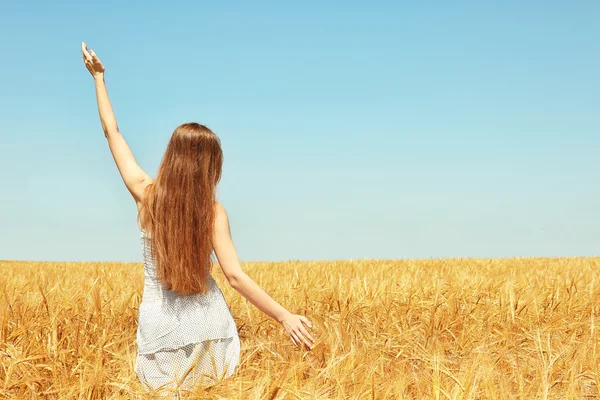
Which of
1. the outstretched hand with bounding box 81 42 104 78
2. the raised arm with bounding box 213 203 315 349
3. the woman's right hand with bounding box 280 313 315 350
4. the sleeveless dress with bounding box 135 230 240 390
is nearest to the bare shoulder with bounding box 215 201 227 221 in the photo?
A: the raised arm with bounding box 213 203 315 349

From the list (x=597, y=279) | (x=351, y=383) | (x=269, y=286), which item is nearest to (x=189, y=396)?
(x=351, y=383)

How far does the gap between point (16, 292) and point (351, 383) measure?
3628 mm

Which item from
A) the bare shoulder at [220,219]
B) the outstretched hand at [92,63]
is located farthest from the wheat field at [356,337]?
the outstretched hand at [92,63]

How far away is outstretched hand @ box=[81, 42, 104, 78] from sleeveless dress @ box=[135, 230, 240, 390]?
3.73ft

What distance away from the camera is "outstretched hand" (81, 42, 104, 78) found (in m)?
3.38

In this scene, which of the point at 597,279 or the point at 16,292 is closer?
the point at 16,292

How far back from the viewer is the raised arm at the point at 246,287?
2578 millimetres

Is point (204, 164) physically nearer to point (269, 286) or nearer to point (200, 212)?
point (200, 212)

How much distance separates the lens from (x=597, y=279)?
5.71 meters

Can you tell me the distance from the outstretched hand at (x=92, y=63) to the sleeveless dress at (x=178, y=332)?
1138mm

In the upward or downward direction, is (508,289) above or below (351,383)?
above

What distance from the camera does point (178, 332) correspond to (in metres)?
2.81

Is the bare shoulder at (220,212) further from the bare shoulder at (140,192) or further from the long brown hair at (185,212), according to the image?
the bare shoulder at (140,192)

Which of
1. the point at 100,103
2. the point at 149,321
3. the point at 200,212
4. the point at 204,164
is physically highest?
the point at 100,103
